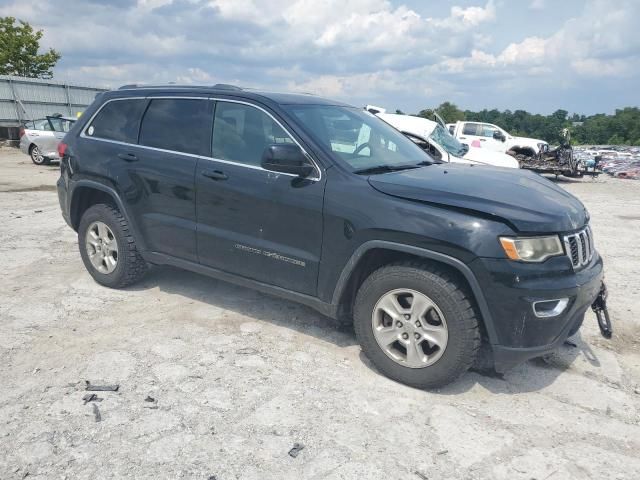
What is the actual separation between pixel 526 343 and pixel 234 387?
1.83 metres

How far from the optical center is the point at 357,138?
4.02 m

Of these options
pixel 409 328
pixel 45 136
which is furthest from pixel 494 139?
pixel 409 328

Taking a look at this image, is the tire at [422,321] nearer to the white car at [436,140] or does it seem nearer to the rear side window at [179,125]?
the rear side window at [179,125]

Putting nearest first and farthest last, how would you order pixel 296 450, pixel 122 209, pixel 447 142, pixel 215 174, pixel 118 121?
pixel 296 450, pixel 215 174, pixel 122 209, pixel 118 121, pixel 447 142

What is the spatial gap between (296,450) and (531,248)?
5.70ft

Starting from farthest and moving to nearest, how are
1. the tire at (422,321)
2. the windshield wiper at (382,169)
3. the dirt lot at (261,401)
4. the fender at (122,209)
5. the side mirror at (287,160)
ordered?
1. the fender at (122,209)
2. the windshield wiper at (382,169)
3. the side mirror at (287,160)
4. the tire at (422,321)
5. the dirt lot at (261,401)

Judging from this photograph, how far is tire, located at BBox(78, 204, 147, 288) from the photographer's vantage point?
466cm

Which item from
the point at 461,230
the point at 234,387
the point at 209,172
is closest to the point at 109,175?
the point at 209,172

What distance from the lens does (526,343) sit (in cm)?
301

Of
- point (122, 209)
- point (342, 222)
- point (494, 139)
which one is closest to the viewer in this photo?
point (342, 222)

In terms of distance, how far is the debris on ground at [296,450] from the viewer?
267 cm

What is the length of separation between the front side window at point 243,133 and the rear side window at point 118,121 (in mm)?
958

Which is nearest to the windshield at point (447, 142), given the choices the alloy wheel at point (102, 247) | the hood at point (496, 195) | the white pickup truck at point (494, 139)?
the hood at point (496, 195)

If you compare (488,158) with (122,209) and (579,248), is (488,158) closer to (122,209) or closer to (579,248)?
(579,248)
